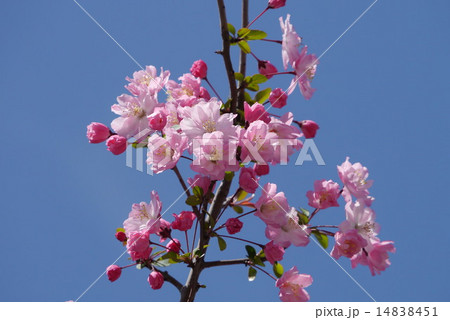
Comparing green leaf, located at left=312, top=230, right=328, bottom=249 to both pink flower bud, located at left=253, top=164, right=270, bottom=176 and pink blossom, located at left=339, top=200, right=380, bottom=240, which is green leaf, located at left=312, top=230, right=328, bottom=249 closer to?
pink blossom, located at left=339, top=200, right=380, bottom=240

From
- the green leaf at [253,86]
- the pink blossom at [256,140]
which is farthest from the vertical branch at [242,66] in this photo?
the pink blossom at [256,140]

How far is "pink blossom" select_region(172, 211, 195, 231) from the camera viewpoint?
1.83 m

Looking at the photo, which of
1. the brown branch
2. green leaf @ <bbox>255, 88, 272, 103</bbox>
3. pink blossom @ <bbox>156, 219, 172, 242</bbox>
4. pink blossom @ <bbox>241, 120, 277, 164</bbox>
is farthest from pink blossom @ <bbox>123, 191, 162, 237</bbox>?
green leaf @ <bbox>255, 88, 272, 103</bbox>

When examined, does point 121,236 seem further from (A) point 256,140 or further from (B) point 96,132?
(A) point 256,140

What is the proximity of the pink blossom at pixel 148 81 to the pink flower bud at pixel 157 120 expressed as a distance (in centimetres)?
19

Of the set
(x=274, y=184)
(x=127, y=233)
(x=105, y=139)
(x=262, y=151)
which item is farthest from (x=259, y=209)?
(x=105, y=139)

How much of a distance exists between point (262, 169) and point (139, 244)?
0.55m

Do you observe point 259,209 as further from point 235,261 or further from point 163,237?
point 163,237

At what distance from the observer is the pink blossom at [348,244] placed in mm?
1601

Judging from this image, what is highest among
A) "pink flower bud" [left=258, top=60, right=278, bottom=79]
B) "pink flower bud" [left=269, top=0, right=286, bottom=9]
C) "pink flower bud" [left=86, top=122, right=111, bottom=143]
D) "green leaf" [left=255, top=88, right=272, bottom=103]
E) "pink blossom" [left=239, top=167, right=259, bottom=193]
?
"pink flower bud" [left=269, top=0, right=286, bottom=9]

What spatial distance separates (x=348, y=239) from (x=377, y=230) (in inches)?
7.5

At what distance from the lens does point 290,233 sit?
170cm

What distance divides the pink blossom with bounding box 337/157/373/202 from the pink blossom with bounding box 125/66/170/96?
0.82 meters

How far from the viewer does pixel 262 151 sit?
1541 millimetres
